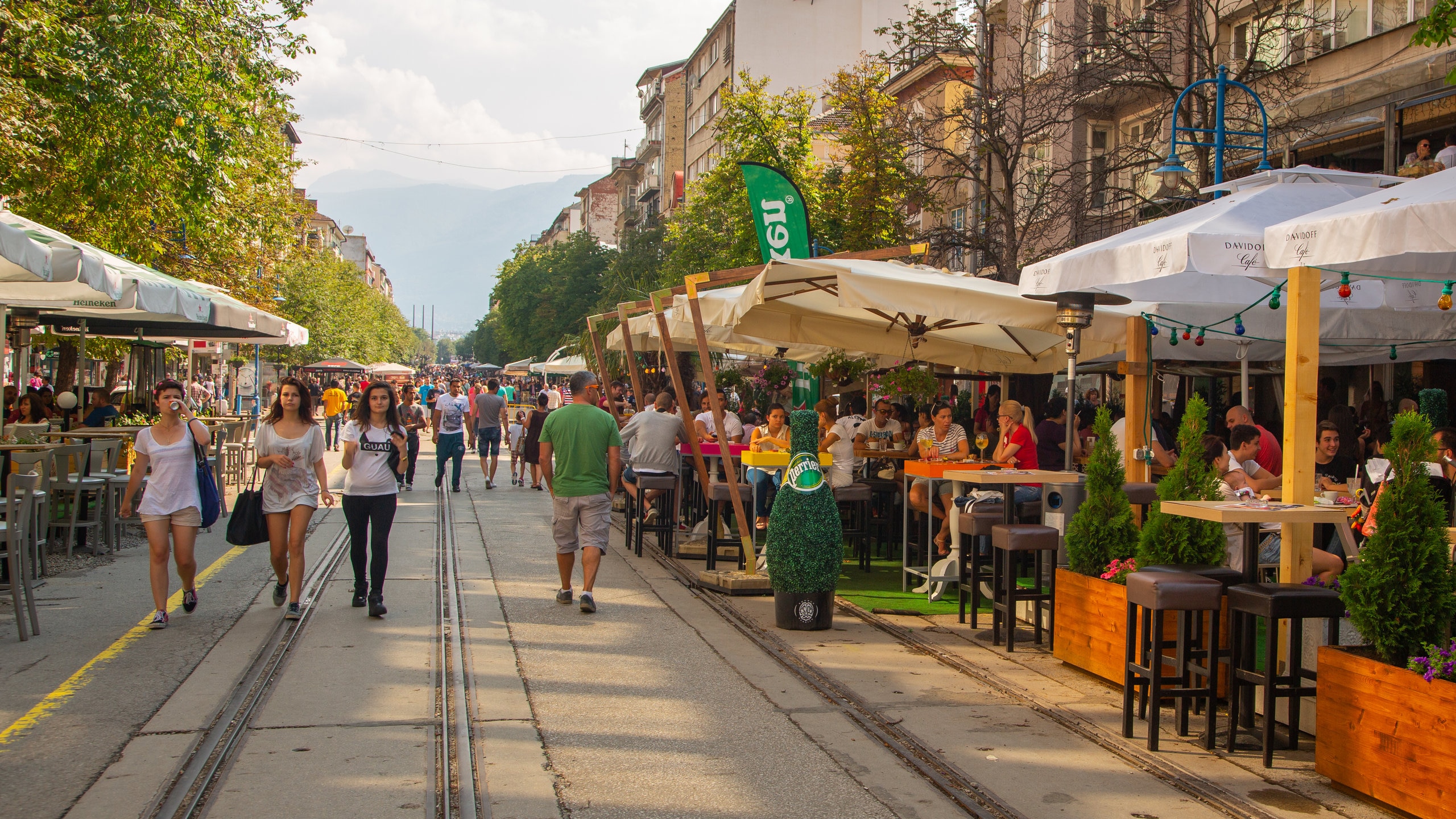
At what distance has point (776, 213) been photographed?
16.7 meters

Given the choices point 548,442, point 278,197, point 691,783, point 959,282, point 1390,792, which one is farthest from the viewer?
point 278,197

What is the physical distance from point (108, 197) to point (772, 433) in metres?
9.50

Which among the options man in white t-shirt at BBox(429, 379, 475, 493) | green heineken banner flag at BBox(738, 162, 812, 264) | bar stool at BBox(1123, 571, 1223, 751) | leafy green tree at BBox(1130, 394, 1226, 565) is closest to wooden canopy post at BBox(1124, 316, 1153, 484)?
leafy green tree at BBox(1130, 394, 1226, 565)

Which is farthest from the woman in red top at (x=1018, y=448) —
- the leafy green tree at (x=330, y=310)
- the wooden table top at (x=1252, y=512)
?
the leafy green tree at (x=330, y=310)

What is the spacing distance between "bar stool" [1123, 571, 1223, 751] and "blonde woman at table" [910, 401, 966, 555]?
4717 mm

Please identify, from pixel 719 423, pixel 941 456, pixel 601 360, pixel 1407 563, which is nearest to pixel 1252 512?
pixel 1407 563

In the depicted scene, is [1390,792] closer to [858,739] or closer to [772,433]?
[858,739]

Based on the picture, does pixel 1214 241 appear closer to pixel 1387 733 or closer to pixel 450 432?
pixel 1387 733

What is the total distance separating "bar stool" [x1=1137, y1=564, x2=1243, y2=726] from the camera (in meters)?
6.04

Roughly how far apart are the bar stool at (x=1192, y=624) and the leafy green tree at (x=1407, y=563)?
3.19ft

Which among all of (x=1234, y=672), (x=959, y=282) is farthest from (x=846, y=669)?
(x=959, y=282)

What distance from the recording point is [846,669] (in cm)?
748

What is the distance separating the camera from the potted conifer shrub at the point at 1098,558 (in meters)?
6.99

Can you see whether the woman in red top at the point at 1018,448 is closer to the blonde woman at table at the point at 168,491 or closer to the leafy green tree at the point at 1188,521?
the leafy green tree at the point at 1188,521
